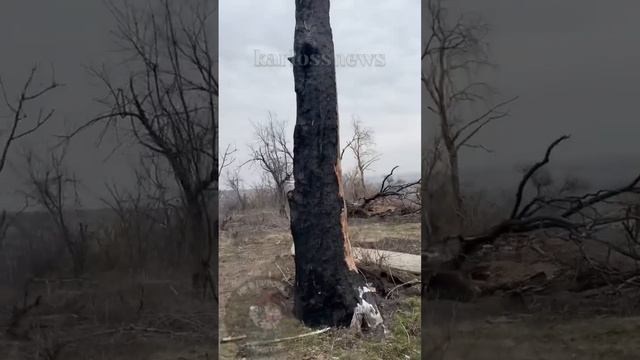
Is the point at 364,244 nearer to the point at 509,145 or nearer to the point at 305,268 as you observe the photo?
the point at 305,268

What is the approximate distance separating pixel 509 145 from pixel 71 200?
1.99m

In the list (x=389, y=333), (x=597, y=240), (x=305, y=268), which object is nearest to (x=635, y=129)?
(x=597, y=240)

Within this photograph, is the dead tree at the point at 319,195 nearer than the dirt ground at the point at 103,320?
No

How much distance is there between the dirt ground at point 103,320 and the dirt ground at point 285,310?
28.1 inches

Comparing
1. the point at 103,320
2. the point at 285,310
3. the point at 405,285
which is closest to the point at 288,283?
the point at 285,310

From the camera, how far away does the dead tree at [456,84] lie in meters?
2.18

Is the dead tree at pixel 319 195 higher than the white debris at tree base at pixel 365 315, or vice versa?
the dead tree at pixel 319 195

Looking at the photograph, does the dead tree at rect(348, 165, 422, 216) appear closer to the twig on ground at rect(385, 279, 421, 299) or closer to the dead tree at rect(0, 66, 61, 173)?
the twig on ground at rect(385, 279, 421, 299)

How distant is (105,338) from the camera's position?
217 cm

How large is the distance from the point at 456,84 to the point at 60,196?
1.86m

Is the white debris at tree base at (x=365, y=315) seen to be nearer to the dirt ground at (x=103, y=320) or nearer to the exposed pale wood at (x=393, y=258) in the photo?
the exposed pale wood at (x=393, y=258)

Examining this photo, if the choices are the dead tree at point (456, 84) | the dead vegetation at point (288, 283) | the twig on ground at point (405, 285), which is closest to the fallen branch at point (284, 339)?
the dead vegetation at point (288, 283)

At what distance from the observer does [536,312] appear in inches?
90.5

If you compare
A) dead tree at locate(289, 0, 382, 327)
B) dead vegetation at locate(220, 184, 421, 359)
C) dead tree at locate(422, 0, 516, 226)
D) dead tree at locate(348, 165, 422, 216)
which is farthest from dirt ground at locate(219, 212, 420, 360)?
dead tree at locate(422, 0, 516, 226)
